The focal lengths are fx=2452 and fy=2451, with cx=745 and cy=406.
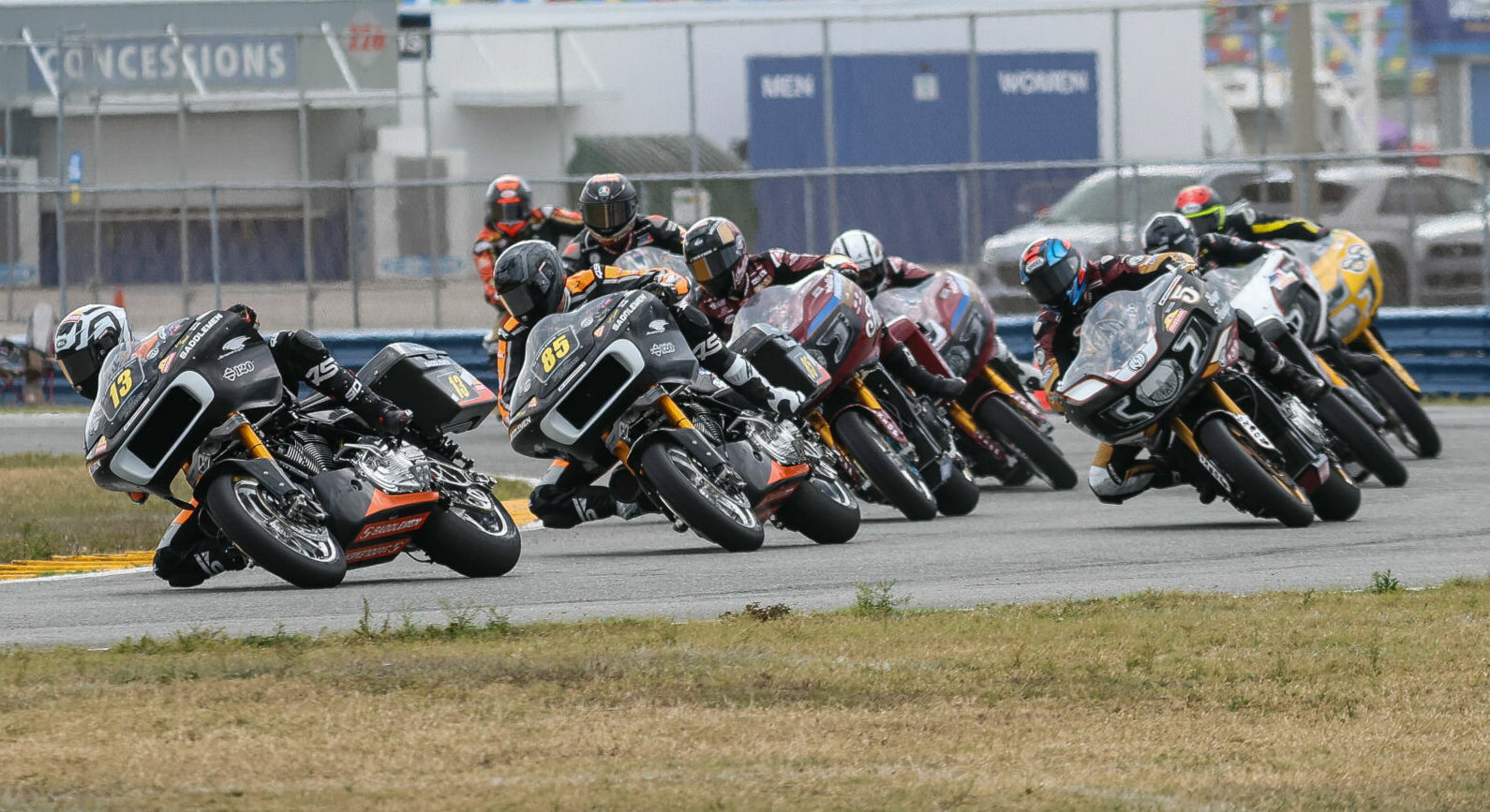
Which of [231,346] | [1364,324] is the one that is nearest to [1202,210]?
[1364,324]

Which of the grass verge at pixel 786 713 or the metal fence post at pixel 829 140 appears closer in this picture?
the grass verge at pixel 786 713

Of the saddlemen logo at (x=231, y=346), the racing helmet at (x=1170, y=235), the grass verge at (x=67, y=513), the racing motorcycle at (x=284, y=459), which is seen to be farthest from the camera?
the racing helmet at (x=1170, y=235)

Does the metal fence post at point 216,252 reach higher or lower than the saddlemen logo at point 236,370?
higher

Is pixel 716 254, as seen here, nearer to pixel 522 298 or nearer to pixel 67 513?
pixel 522 298

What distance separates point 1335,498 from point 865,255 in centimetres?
340

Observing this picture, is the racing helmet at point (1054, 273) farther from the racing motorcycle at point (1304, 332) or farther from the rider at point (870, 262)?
the rider at point (870, 262)

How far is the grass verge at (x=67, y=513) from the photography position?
12109mm

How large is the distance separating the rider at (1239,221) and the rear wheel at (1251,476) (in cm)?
381

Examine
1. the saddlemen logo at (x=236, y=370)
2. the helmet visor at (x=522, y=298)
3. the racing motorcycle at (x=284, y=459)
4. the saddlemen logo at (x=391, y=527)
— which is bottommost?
the saddlemen logo at (x=391, y=527)

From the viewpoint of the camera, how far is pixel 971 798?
521cm

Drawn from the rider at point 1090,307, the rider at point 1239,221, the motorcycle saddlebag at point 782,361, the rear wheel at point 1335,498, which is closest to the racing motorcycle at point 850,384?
the motorcycle saddlebag at point 782,361

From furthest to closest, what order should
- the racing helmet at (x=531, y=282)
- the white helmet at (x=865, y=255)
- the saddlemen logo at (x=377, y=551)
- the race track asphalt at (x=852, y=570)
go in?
the white helmet at (x=865, y=255) → the racing helmet at (x=531, y=282) → the saddlemen logo at (x=377, y=551) → the race track asphalt at (x=852, y=570)

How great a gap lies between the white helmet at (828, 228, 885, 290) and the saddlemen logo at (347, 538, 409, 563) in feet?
15.5

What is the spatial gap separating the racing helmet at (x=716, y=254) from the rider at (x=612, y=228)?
1.70 meters
